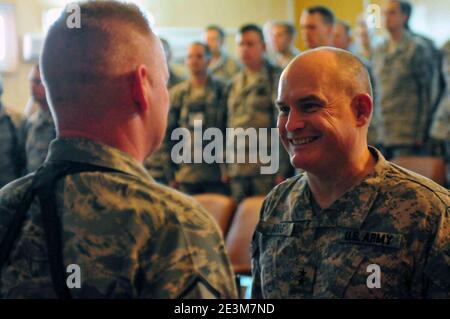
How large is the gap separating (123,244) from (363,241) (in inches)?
32.2

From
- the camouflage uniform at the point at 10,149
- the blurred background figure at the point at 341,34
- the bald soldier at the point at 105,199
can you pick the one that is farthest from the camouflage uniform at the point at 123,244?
the blurred background figure at the point at 341,34

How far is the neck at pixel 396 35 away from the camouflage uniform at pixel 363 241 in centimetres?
348

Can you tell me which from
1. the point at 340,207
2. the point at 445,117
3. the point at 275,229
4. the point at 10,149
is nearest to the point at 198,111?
the point at 10,149

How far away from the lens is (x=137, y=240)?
40.6 inches

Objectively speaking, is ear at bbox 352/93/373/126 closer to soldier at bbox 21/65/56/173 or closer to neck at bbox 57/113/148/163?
neck at bbox 57/113/148/163

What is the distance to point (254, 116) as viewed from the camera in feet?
17.1

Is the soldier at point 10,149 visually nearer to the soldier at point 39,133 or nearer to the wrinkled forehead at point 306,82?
the soldier at point 39,133

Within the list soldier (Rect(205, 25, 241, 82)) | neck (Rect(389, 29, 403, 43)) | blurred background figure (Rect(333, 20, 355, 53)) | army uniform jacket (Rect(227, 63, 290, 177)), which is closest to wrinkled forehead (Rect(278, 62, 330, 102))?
army uniform jacket (Rect(227, 63, 290, 177))

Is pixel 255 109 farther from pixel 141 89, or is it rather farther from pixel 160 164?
pixel 141 89

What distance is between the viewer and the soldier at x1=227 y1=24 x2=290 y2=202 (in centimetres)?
518

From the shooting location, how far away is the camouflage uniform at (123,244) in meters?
1.02

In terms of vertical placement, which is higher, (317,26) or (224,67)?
(317,26)

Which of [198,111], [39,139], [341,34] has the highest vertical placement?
[341,34]
